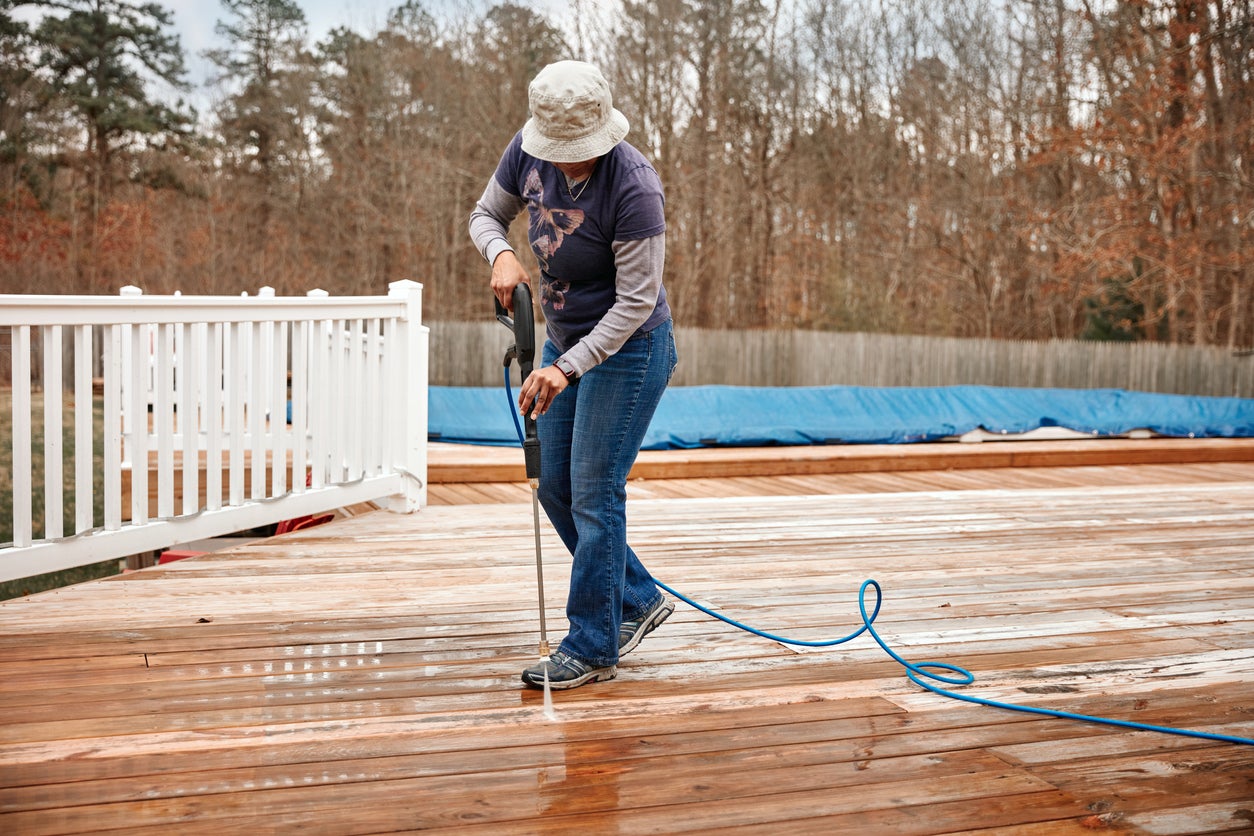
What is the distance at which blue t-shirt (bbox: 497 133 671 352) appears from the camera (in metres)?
2.29

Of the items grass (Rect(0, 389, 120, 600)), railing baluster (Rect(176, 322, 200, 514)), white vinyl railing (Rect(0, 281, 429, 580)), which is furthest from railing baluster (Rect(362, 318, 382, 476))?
grass (Rect(0, 389, 120, 600))

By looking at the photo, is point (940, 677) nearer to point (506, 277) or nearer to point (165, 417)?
point (506, 277)

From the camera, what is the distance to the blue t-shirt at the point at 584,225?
2.29m

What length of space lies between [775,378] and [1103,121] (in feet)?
20.7

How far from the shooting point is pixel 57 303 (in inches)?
121

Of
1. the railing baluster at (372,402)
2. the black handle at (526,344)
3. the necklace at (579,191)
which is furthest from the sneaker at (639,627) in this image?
the railing baluster at (372,402)

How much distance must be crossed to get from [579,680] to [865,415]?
5.39 metres

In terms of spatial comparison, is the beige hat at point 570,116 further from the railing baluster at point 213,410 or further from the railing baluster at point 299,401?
the railing baluster at point 299,401

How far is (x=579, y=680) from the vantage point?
2480 millimetres

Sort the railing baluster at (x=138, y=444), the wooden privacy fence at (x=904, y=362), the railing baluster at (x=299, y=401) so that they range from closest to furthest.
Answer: the railing baluster at (x=138, y=444) → the railing baluster at (x=299, y=401) → the wooden privacy fence at (x=904, y=362)

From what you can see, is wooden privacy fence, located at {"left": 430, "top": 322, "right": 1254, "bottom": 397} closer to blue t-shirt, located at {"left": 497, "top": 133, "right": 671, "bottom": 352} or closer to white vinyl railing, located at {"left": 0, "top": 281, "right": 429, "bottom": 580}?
white vinyl railing, located at {"left": 0, "top": 281, "right": 429, "bottom": 580}

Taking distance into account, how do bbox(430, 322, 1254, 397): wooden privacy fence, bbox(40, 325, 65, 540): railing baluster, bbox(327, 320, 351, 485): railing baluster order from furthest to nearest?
bbox(430, 322, 1254, 397): wooden privacy fence → bbox(327, 320, 351, 485): railing baluster → bbox(40, 325, 65, 540): railing baluster

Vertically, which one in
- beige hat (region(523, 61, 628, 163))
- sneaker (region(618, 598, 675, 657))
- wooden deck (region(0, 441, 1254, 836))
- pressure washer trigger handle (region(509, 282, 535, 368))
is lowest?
wooden deck (region(0, 441, 1254, 836))

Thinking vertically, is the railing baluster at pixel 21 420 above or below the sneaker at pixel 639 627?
above
